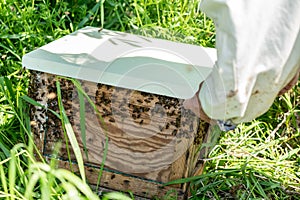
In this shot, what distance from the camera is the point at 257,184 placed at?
2.57m

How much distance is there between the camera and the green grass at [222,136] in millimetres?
2557

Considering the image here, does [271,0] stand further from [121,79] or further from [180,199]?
[180,199]

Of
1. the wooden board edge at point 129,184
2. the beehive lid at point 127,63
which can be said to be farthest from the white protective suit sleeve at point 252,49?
the wooden board edge at point 129,184

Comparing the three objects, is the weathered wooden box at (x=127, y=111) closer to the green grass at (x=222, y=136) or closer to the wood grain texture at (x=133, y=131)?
the wood grain texture at (x=133, y=131)

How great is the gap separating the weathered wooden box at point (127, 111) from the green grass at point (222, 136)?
112mm

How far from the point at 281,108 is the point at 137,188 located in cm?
113

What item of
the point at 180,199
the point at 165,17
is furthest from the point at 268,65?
the point at 165,17

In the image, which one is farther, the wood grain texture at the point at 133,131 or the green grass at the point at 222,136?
the green grass at the point at 222,136

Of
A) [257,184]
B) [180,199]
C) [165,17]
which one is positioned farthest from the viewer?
[165,17]

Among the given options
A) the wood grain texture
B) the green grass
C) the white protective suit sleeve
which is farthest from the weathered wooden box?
the white protective suit sleeve

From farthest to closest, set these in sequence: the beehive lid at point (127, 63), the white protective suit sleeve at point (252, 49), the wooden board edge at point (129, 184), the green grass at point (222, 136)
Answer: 1. the green grass at point (222, 136)
2. the wooden board edge at point (129, 184)
3. the beehive lid at point (127, 63)
4. the white protective suit sleeve at point (252, 49)

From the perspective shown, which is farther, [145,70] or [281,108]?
[281,108]

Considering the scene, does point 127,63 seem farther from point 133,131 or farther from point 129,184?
point 129,184

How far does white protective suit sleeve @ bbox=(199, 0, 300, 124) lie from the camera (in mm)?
1548
